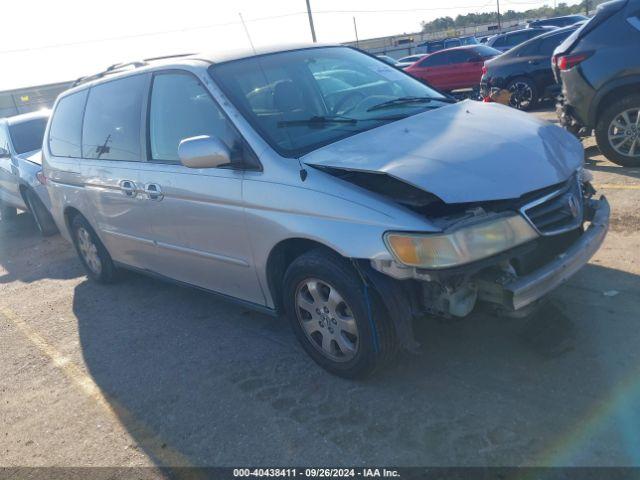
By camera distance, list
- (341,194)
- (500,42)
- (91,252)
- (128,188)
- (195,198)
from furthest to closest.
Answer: (500,42) → (91,252) → (128,188) → (195,198) → (341,194)

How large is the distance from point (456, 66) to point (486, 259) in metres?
15.8

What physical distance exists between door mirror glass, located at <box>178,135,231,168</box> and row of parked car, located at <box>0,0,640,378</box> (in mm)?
11

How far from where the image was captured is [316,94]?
13.2 ft

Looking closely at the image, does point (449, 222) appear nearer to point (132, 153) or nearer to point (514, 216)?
point (514, 216)

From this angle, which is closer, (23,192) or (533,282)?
(533,282)

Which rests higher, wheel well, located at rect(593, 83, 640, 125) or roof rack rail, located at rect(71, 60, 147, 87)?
roof rack rail, located at rect(71, 60, 147, 87)

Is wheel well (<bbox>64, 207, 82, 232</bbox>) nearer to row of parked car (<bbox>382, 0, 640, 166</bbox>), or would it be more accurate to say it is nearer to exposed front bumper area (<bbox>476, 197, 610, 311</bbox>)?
exposed front bumper area (<bbox>476, 197, 610, 311</bbox>)

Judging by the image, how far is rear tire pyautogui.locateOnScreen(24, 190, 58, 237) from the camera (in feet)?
27.8

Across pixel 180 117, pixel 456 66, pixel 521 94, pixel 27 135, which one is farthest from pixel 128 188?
pixel 456 66

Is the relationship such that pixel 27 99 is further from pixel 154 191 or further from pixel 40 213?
pixel 154 191

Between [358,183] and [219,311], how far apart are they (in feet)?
7.08

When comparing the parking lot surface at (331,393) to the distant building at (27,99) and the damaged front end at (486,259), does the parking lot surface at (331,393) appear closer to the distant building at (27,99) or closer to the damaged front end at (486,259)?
the damaged front end at (486,259)

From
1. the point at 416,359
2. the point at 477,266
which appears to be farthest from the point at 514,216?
the point at 416,359


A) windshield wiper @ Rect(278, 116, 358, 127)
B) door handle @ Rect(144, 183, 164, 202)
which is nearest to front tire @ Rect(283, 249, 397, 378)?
windshield wiper @ Rect(278, 116, 358, 127)
